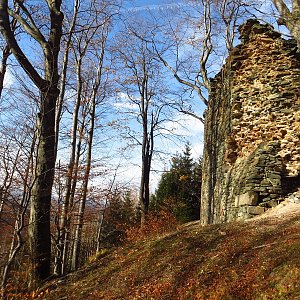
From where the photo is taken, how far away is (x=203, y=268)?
4887 mm

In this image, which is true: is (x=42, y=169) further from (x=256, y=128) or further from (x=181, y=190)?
(x=181, y=190)

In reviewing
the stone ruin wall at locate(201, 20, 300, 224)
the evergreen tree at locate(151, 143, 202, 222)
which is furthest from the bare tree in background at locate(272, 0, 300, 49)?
the evergreen tree at locate(151, 143, 202, 222)

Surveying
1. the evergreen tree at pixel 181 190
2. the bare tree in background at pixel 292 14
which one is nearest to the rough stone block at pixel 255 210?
the bare tree in background at pixel 292 14

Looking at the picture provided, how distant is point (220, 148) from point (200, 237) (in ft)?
19.7

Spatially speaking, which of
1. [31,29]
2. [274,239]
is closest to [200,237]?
[274,239]

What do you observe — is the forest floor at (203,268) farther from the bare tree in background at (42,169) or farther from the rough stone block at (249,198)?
the rough stone block at (249,198)

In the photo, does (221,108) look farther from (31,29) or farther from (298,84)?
(31,29)

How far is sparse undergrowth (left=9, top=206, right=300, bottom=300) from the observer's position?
4.07 metres

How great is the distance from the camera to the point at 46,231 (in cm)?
608

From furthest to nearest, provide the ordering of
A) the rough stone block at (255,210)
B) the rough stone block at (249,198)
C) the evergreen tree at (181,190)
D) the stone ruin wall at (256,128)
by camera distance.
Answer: the evergreen tree at (181,190) < the stone ruin wall at (256,128) < the rough stone block at (249,198) < the rough stone block at (255,210)

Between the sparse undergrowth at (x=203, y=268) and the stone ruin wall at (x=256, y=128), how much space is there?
208 cm

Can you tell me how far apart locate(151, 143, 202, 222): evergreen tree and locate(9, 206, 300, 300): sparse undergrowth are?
1165 cm

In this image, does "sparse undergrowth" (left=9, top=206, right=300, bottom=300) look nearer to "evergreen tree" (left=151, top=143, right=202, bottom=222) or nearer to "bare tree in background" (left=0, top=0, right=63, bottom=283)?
"bare tree in background" (left=0, top=0, right=63, bottom=283)

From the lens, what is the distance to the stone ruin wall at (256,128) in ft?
29.7
